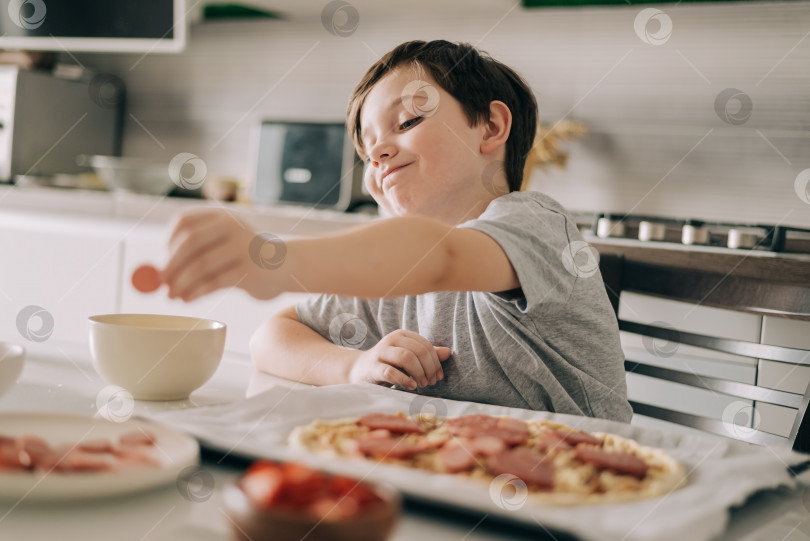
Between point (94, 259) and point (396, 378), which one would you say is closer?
point (396, 378)

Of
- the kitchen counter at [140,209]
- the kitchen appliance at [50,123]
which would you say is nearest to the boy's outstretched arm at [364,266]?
the kitchen counter at [140,209]

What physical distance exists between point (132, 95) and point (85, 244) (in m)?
1.04

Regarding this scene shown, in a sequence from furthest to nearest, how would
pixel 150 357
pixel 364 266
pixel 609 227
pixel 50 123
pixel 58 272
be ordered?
pixel 50 123
pixel 58 272
pixel 609 227
pixel 150 357
pixel 364 266

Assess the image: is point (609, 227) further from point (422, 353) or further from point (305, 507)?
point (305, 507)

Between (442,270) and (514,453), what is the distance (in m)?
0.18

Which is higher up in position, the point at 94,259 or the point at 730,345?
the point at 94,259

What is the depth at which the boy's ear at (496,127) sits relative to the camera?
1055mm

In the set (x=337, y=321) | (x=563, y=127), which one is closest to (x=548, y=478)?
(x=337, y=321)

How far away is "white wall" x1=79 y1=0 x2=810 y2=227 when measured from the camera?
2152mm

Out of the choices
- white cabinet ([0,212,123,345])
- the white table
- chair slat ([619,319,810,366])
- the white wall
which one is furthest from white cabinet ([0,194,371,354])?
the white table

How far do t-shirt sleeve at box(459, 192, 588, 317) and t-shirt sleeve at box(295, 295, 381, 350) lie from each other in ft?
1.11

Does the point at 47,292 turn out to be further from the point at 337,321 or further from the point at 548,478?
the point at 548,478

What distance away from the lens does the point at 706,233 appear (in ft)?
6.22

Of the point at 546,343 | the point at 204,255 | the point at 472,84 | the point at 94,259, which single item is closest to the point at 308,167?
the point at 94,259
